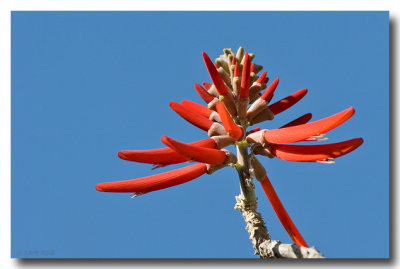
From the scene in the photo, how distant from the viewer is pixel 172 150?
1482 millimetres

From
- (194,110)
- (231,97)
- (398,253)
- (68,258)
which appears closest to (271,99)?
(231,97)

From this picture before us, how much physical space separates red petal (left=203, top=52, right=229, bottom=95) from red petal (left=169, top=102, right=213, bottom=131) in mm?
101

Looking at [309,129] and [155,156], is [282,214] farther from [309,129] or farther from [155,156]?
→ [155,156]

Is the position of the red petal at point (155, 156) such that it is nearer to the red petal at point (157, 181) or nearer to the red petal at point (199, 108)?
the red petal at point (157, 181)

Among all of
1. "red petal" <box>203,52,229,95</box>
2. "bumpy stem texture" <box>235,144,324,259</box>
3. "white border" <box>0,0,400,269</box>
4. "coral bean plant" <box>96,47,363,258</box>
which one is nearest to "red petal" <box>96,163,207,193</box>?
"coral bean plant" <box>96,47,363,258</box>

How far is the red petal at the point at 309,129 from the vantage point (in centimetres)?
137

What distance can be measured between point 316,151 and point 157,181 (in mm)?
460

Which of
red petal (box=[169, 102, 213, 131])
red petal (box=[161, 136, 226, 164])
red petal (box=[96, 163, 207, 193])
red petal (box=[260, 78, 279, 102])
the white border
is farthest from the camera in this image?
the white border

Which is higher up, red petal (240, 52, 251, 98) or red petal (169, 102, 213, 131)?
red petal (240, 52, 251, 98)

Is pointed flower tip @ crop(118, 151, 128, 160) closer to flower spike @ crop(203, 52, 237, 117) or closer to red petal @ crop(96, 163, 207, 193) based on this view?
red petal @ crop(96, 163, 207, 193)

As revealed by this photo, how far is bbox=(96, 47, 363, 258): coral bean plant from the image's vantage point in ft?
4.66
